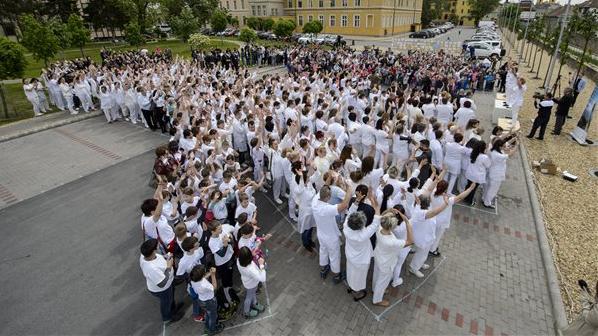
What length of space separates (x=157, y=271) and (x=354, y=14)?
5619cm

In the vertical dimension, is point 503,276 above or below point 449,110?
below

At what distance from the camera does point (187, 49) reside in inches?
1496

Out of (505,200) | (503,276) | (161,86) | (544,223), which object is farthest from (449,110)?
(161,86)

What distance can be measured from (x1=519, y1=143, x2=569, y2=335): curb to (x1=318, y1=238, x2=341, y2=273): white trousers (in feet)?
11.3

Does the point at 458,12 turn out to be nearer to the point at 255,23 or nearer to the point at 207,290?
the point at 255,23

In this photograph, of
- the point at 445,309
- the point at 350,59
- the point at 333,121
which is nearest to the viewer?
the point at 445,309

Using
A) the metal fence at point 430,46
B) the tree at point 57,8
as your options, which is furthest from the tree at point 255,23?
the metal fence at point 430,46

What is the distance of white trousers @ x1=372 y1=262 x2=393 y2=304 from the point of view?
5.16 m

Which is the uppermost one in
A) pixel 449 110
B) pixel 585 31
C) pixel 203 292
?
pixel 585 31

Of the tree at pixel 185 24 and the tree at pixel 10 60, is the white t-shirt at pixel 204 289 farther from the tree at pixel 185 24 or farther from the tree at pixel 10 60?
the tree at pixel 185 24

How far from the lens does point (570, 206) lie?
8250mm

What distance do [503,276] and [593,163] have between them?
23.8 ft

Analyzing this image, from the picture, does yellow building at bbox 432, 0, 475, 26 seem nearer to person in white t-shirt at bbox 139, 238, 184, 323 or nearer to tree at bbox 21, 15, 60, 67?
tree at bbox 21, 15, 60, 67

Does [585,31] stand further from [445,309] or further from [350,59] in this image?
[445,309]
